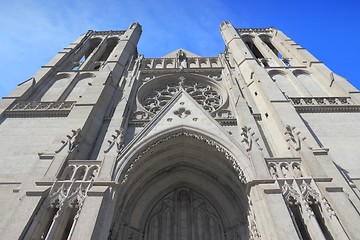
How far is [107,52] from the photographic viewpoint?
21375mm

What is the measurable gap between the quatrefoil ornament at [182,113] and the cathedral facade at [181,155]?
2.3 inches

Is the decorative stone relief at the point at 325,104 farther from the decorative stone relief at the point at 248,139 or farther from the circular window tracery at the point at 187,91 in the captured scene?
the decorative stone relief at the point at 248,139

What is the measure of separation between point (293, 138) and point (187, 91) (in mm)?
6820

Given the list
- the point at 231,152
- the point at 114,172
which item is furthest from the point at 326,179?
the point at 114,172

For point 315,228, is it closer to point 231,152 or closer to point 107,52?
point 231,152

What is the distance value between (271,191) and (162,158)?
422cm

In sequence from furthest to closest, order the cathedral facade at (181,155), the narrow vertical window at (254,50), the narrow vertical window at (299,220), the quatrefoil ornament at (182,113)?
the narrow vertical window at (254,50)
the quatrefoil ornament at (182,113)
the cathedral facade at (181,155)
the narrow vertical window at (299,220)

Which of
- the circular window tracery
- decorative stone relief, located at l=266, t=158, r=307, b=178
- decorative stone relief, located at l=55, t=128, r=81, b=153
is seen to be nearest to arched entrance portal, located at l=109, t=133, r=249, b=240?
decorative stone relief, located at l=266, t=158, r=307, b=178

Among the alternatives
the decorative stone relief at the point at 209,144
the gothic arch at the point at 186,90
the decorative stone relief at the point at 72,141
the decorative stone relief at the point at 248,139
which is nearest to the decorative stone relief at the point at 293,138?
the decorative stone relief at the point at 248,139

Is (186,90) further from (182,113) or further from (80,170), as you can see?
(80,170)

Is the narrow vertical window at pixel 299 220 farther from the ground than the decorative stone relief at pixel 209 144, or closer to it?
closer to it

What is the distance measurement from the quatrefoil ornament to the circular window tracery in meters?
2.31

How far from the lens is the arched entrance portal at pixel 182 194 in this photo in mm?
8797

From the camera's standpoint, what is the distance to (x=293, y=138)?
885 centimetres
